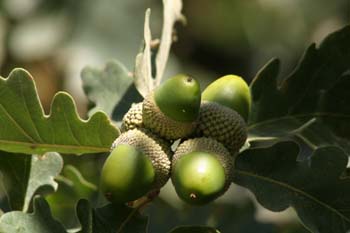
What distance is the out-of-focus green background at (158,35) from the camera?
12.1ft

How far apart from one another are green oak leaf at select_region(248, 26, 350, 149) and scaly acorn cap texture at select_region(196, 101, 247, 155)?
223mm

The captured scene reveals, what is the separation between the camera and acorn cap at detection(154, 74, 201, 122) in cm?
162

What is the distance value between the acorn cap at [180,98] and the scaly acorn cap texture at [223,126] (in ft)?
0.19

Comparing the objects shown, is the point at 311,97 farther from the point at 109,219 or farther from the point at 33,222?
the point at 33,222

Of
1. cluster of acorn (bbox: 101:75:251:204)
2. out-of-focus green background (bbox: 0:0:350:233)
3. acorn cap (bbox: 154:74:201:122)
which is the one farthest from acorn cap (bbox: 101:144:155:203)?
out-of-focus green background (bbox: 0:0:350:233)

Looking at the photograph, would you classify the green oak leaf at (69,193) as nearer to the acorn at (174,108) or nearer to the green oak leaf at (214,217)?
the green oak leaf at (214,217)

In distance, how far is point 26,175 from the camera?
1.92 m

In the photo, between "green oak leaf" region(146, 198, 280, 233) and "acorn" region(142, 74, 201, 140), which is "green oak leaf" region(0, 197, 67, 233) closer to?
"acorn" region(142, 74, 201, 140)

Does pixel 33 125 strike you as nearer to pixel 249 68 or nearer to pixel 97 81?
pixel 97 81

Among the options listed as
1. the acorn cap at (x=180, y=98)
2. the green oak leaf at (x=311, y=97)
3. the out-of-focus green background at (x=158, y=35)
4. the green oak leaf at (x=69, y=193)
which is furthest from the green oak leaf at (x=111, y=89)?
the out-of-focus green background at (x=158, y=35)

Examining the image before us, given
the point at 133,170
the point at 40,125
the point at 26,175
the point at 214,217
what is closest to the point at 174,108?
the point at 133,170

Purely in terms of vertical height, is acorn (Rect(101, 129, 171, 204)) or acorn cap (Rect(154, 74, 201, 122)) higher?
acorn cap (Rect(154, 74, 201, 122))

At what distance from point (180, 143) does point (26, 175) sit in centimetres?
40

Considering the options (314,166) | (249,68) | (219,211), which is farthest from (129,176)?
(249,68)
